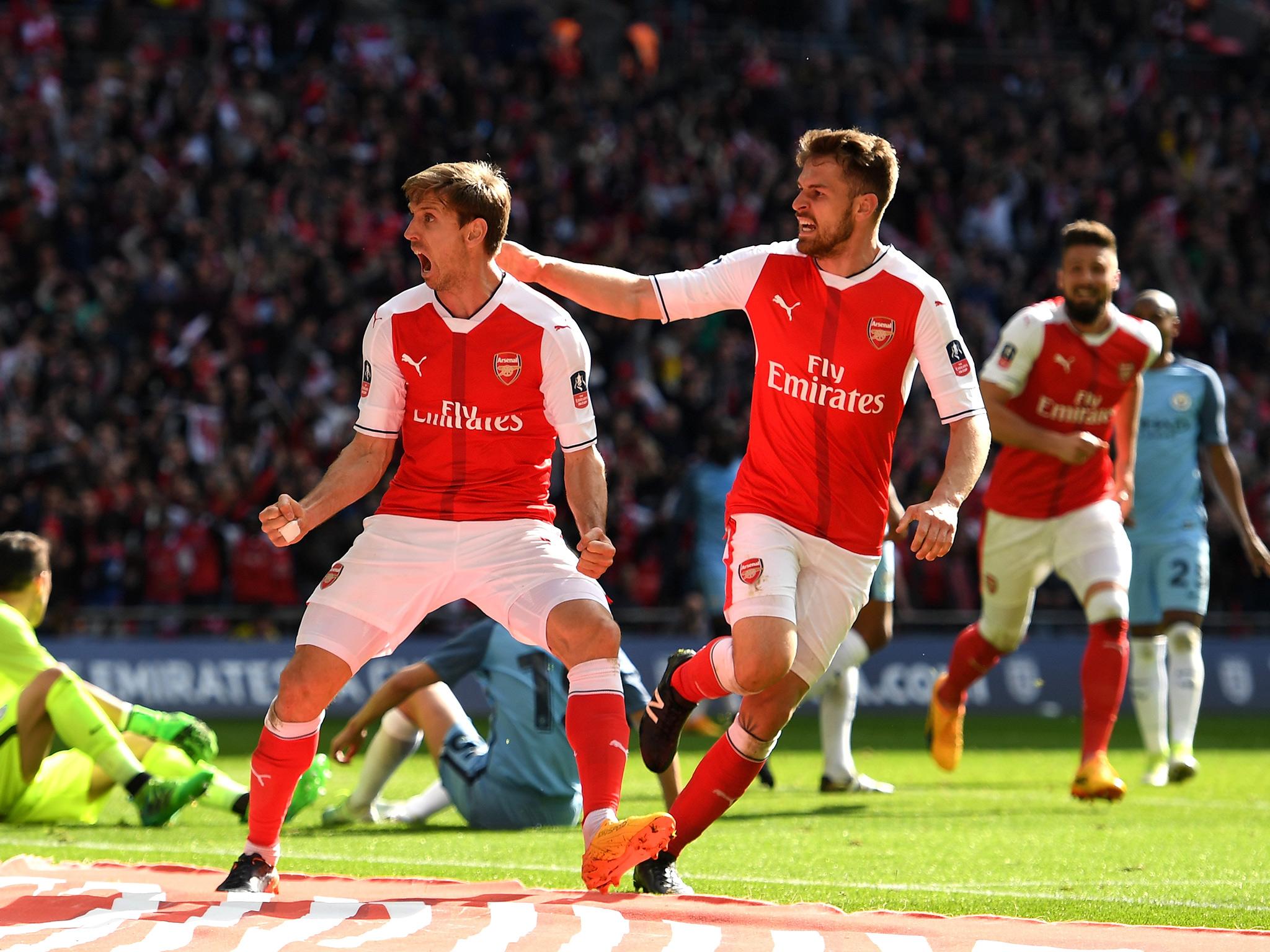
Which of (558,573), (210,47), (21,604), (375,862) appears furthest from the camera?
(210,47)

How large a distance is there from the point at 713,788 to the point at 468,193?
208 centimetres

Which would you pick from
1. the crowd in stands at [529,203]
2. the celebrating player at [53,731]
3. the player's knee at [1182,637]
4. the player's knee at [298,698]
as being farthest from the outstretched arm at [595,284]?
the crowd in stands at [529,203]

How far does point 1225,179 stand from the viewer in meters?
22.5

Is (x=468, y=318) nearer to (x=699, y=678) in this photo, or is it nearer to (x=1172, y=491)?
(x=699, y=678)

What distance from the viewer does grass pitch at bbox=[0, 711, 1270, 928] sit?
5707 mm

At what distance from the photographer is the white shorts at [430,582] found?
18.0ft

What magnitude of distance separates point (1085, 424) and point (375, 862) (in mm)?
4190

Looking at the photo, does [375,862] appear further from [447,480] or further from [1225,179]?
[1225,179]

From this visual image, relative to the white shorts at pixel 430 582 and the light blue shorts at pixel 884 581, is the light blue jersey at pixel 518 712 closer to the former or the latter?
the white shorts at pixel 430 582

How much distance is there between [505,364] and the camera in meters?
5.65

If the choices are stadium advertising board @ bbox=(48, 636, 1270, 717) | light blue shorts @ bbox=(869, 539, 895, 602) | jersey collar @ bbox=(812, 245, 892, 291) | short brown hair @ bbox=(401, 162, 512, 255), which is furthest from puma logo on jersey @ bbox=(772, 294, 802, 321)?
stadium advertising board @ bbox=(48, 636, 1270, 717)

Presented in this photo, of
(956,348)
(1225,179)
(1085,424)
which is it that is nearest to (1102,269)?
(1085,424)

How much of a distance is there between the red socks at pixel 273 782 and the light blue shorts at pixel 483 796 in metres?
2.09

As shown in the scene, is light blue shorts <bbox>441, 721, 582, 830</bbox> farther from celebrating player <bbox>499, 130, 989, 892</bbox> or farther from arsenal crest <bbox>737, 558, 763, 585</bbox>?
arsenal crest <bbox>737, 558, 763, 585</bbox>
